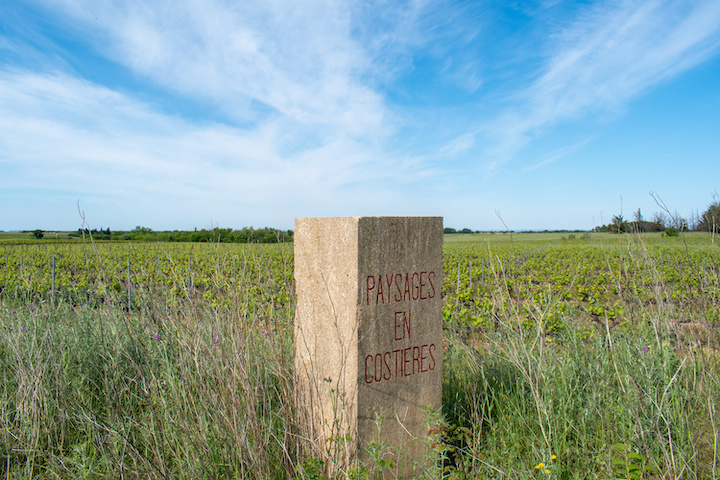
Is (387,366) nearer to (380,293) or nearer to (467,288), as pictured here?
(380,293)

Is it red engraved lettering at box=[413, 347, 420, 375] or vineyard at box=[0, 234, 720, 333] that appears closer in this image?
red engraved lettering at box=[413, 347, 420, 375]

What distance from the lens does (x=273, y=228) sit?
304 cm

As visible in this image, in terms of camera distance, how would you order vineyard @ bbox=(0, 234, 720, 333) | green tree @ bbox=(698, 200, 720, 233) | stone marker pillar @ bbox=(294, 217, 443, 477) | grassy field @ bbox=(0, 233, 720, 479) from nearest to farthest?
grassy field @ bbox=(0, 233, 720, 479) → stone marker pillar @ bbox=(294, 217, 443, 477) → vineyard @ bbox=(0, 234, 720, 333) → green tree @ bbox=(698, 200, 720, 233)

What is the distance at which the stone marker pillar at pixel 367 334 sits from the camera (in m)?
2.32

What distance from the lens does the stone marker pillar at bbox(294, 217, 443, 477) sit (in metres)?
2.32

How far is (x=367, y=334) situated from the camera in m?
2.34

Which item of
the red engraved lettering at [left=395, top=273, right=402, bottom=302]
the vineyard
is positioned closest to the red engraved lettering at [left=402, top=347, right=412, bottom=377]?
the red engraved lettering at [left=395, top=273, right=402, bottom=302]

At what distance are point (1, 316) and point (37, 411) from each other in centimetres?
243

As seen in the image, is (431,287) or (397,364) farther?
(431,287)

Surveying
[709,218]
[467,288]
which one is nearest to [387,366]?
[709,218]

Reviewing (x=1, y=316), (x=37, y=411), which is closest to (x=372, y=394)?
(x=37, y=411)

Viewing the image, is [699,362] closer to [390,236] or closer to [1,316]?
[390,236]

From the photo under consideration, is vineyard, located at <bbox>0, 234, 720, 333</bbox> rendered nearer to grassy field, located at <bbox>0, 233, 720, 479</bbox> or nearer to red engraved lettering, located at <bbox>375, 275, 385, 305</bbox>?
grassy field, located at <bbox>0, 233, 720, 479</bbox>

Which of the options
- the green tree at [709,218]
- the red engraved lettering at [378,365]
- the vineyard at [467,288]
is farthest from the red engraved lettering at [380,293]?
the green tree at [709,218]
